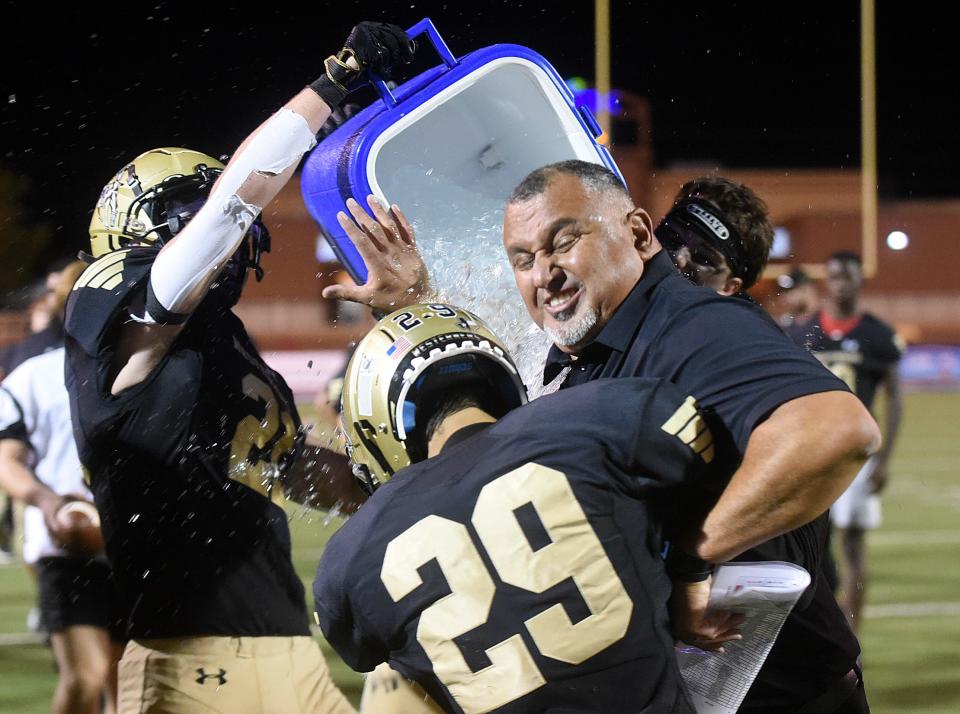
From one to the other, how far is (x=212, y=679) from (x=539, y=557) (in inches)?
55.6

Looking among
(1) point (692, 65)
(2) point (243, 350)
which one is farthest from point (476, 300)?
(1) point (692, 65)

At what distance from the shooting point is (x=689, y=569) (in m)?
1.88

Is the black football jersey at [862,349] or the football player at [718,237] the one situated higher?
the football player at [718,237]

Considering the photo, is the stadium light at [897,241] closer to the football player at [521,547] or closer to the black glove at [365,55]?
the black glove at [365,55]

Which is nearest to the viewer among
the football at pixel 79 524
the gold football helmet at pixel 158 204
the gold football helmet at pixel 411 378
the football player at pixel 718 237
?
the gold football helmet at pixel 411 378

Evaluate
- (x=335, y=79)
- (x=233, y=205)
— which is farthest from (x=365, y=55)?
(x=233, y=205)

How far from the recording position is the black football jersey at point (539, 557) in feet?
5.44

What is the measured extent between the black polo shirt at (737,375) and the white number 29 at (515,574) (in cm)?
35

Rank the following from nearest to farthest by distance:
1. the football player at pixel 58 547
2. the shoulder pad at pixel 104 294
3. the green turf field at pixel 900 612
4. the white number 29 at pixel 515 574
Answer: the white number 29 at pixel 515 574, the shoulder pad at pixel 104 294, the football player at pixel 58 547, the green turf field at pixel 900 612

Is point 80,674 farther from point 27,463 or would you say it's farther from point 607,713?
point 607,713

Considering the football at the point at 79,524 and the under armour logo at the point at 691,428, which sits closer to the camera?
the under armour logo at the point at 691,428

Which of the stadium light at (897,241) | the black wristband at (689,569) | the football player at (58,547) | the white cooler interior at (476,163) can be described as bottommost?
the stadium light at (897,241)

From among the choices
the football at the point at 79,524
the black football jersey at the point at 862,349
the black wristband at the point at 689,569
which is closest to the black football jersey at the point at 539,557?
the black wristband at the point at 689,569

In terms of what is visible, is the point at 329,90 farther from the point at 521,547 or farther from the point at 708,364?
the point at 521,547
